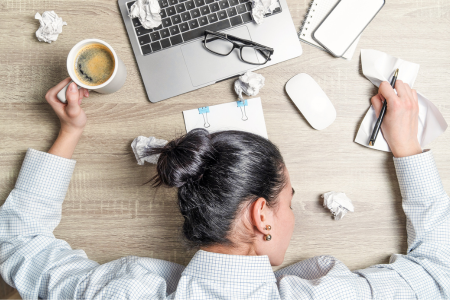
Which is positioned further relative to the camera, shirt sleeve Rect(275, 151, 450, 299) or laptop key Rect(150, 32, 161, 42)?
laptop key Rect(150, 32, 161, 42)

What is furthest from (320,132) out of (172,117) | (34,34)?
(34,34)

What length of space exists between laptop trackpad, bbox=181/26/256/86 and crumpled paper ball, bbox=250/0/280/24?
4cm

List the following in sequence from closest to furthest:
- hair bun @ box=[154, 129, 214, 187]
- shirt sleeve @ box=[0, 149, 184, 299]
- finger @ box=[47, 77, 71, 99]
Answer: hair bun @ box=[154, 129, 214, 187] → shirt sleeve @ box=[0, 149, 184, 299] → finger @ box=[47, 77, 71, 99]

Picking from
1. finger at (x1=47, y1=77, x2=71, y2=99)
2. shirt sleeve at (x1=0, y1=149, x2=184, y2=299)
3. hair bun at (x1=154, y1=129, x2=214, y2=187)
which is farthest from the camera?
finger at (x1=47, y1=77, x2=71, y2=99)

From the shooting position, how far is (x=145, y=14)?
81cm

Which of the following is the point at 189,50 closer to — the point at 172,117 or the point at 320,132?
the point at 172,117

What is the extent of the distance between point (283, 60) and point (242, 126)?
207mm

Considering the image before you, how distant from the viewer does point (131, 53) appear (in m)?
0.85

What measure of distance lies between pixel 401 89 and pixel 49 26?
942 mm

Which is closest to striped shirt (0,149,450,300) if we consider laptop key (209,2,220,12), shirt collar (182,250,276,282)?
shirt collar (182,250,276,282)

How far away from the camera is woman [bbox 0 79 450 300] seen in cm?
61

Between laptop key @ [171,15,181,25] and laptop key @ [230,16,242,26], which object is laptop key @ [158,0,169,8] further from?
laptop key @ [230,16,242,26]

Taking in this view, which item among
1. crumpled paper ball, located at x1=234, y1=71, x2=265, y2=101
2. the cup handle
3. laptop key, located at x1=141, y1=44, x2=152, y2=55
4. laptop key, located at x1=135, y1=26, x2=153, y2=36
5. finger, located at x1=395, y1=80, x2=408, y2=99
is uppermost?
laptop key, located at x1=135, y1=26, x2=153, y2=36

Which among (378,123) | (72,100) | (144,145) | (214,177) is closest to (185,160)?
(214,177)
